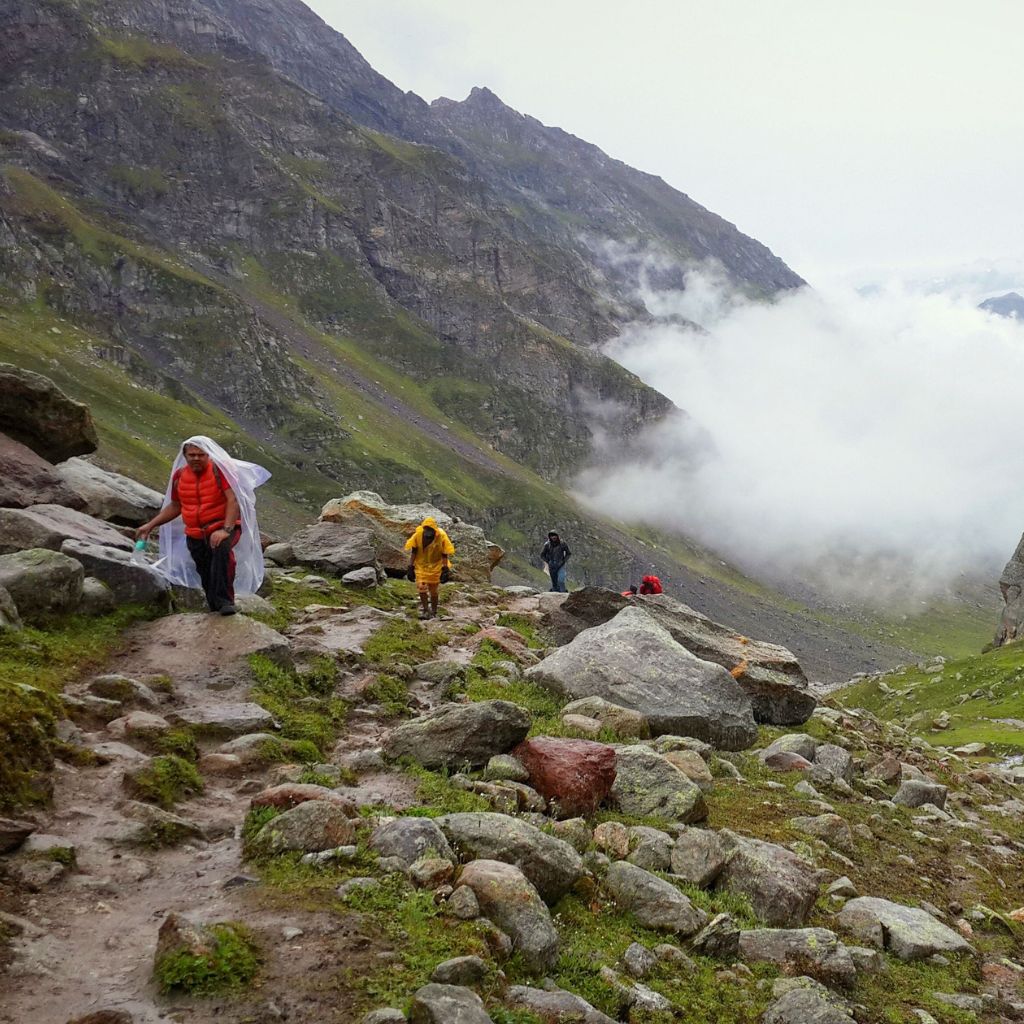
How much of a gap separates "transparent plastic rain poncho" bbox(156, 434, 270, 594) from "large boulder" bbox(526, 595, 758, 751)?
22.6 feet

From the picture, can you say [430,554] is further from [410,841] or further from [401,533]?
[410,841]

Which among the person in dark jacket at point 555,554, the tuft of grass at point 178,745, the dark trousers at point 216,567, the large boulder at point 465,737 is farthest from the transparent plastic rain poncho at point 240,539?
the person in dark jacket at point 555,554

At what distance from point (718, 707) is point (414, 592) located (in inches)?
589

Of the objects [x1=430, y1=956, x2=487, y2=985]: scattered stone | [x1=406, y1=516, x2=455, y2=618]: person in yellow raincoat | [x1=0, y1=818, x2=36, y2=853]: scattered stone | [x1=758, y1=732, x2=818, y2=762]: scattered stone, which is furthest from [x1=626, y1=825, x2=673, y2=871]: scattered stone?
[x1=406, y1=516, x2=455, y2=618]: person in yellow raincoat

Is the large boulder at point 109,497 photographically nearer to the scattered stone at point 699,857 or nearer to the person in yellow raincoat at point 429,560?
the person in yellow raincoat at point 429,560

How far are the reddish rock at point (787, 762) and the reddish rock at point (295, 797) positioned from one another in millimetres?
10299

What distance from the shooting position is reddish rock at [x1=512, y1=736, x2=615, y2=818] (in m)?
10.8

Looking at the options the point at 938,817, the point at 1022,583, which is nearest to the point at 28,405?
the point at 938,817

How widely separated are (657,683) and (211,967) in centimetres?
1241

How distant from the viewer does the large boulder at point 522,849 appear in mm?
8086

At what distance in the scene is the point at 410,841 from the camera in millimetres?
8023

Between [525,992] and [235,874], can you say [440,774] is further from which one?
[525,992]

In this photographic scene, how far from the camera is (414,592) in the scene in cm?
2961

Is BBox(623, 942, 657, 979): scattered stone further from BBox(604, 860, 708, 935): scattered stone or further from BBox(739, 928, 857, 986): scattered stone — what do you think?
BBox(739, 928, 857, 986): scattered stone
